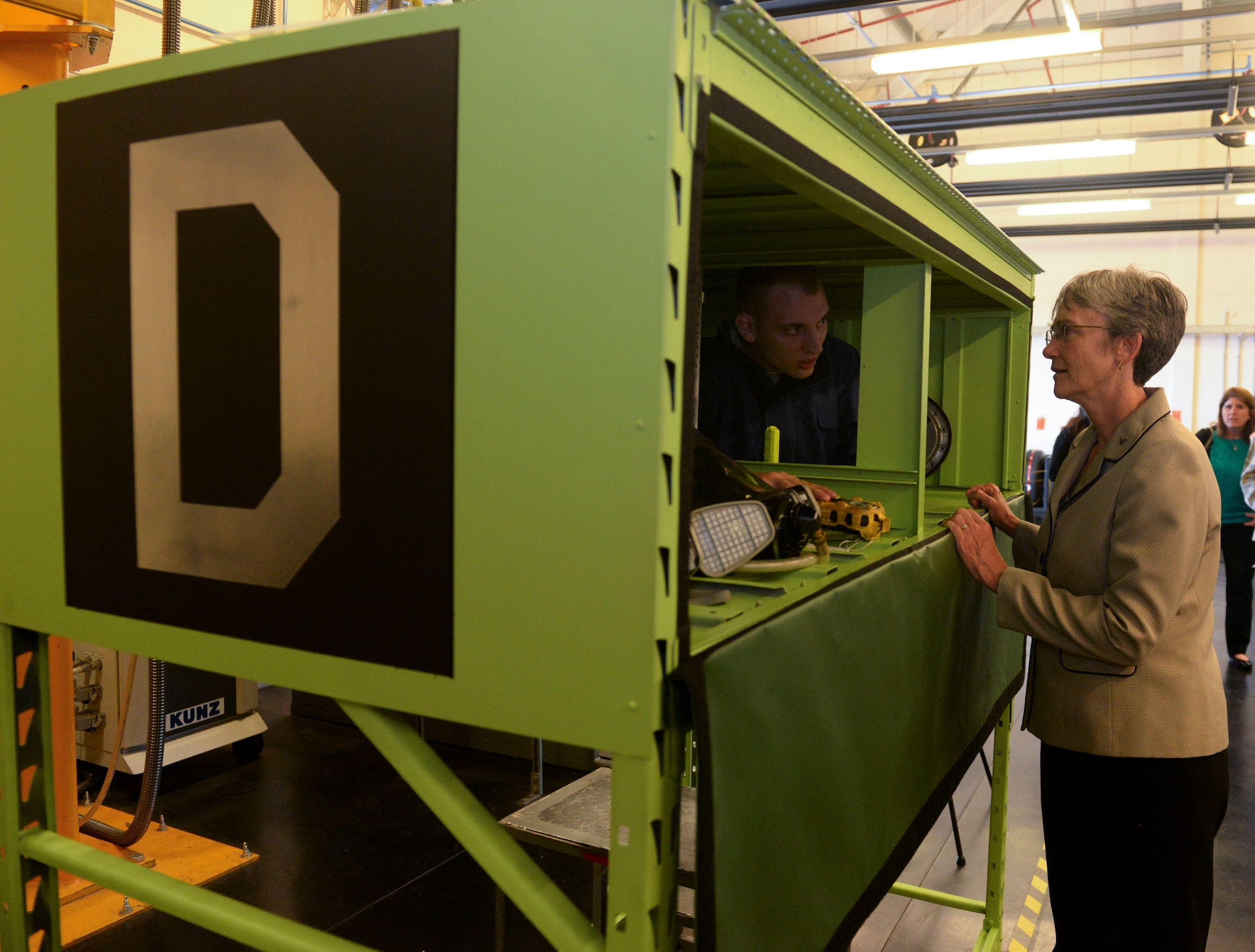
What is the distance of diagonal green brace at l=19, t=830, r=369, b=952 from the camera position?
1234 mm

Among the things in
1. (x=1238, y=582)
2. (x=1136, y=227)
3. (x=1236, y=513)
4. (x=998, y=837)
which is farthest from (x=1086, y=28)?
(x=1136, y=227)

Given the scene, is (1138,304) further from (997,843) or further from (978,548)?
(997,843)

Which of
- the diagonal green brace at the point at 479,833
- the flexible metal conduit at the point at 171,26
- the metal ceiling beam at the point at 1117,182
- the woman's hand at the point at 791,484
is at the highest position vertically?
the metal ceiling beam at the point at 1117,182

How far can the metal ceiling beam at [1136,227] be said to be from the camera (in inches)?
432

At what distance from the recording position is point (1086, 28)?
614 centimetres

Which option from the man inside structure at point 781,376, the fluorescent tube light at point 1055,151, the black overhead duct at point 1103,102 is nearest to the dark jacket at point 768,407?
the man inside structure at point 781,376

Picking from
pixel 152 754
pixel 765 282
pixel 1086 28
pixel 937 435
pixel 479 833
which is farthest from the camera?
pixel 1086 28

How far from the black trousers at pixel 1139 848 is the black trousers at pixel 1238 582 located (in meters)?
4.83

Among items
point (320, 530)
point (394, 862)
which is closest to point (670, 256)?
point (320, 530)

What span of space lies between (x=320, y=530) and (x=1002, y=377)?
242 centimetres

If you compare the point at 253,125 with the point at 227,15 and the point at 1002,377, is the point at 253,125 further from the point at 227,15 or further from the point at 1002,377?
the point at 227,15

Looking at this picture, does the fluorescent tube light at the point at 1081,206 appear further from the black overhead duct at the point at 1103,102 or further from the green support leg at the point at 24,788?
the green support leg at the point at 24,788

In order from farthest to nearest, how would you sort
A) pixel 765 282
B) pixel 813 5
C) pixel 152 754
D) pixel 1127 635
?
1. pixel 813 5
2. pixel 152 754
3. pixel 765 282
4. pixel 1127 635

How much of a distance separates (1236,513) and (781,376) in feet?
16.8
